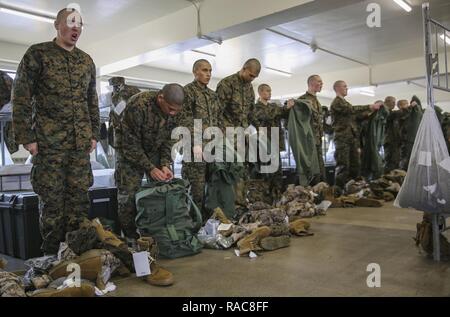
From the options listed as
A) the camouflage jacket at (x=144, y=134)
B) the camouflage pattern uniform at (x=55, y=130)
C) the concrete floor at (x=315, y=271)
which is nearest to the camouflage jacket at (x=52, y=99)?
the camouflage pattern uniform at (x=55, y=130)

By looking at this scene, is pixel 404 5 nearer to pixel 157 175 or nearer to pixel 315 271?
pixel 157 175

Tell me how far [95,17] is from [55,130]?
4.83m

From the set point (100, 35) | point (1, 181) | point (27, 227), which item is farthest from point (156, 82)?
point (27, 227)

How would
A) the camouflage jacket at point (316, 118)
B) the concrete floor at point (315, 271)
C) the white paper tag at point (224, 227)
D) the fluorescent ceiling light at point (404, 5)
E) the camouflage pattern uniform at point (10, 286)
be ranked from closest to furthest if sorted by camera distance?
1. the camouflage pattern uniform at point (10, 286)
2. the concrete floor at point (315, 271)
3. the white paper tag at point (224, 227)
4. the camouflage jacket at point (316, 118)
5. the fluorescent ceiling light at point (404, 5)

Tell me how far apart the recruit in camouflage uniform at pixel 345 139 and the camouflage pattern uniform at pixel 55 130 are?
423 cm

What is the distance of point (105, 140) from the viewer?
19.4 feet

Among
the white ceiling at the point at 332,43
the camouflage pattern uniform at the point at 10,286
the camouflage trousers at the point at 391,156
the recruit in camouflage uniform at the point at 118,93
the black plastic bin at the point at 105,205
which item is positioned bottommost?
the camouflage pattern uniform at the point at 10,286

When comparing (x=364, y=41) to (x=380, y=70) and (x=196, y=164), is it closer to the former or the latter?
(x=380, y=70)

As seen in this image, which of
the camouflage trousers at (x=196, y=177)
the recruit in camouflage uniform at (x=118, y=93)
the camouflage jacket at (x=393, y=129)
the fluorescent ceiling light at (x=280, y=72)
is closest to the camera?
the camouflage trousers at (x=196, y=177)

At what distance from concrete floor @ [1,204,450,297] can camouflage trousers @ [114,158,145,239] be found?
0.55 meters

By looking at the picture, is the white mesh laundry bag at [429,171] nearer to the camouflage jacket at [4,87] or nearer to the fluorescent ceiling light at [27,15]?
the camouflage jacket at [4,87]

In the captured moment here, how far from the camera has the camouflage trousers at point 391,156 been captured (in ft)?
23.8

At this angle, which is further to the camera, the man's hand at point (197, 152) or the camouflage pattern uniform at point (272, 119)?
the camouflage pattern uniform at point (272, 119)

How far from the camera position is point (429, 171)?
2.52 meters
